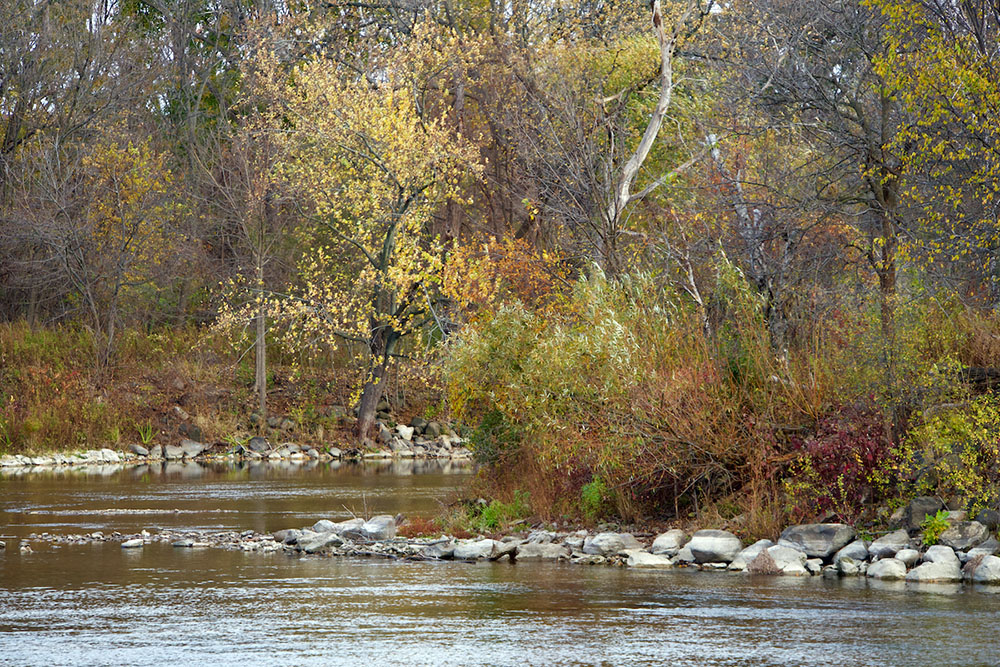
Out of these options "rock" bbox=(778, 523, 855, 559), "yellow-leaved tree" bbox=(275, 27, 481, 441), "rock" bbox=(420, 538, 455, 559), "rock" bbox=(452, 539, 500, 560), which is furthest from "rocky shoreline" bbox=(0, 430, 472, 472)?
"rock" bbox=(778, 523, 855, 559)

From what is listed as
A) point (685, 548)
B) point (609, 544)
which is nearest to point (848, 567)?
point (685, 548)

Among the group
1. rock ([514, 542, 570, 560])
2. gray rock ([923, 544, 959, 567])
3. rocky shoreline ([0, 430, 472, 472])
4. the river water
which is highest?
rocky shoreline ([0, 430, 472, 472])

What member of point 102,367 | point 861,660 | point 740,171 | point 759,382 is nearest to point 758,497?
point 759,382

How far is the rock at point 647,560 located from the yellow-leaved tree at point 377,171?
1646 centimetres

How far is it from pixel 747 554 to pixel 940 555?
2228mm

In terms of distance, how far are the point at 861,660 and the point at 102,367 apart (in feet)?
103

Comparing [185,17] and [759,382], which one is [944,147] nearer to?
[759,382]

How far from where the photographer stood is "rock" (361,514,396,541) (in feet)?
55.7

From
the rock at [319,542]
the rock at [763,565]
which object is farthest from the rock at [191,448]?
the rock at [763,565]

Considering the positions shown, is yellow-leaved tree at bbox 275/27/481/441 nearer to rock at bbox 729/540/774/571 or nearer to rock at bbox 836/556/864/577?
rock at bbox 729/540/774/571

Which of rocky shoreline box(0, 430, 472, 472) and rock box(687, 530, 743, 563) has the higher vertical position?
rocky shoreline box(0, 430, 472, 472)

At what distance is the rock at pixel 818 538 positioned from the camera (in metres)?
14.5

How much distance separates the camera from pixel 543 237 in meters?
29.8

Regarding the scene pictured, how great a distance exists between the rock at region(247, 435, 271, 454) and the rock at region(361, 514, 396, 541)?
19198mm
